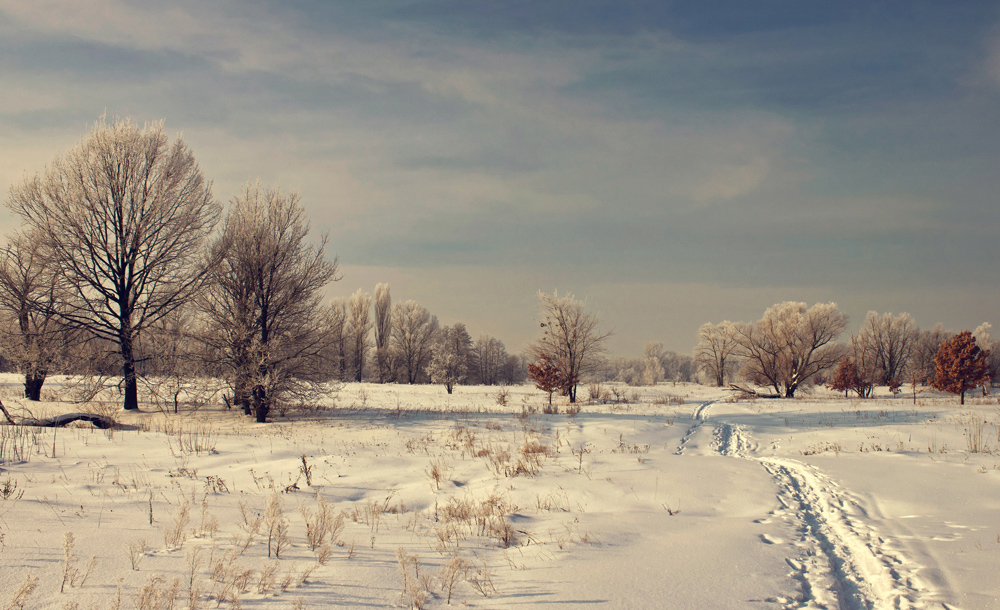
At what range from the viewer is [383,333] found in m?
67.6

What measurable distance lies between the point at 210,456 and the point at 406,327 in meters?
59.4

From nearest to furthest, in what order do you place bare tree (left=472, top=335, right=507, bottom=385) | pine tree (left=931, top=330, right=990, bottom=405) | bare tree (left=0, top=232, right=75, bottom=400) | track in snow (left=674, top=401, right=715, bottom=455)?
track in snow (left=674, top=401, right=715, bottom=455)
bare tree (left=0, top=232, right=75, bottom=400)
pine tree (left=931, top=330, right=990, bottom=405)
bare tree (left=472, top=335, right=507, bottom=385)

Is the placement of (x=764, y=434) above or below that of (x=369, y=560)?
below

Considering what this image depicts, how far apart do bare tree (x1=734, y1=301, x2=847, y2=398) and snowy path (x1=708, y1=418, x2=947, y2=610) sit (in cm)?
3865

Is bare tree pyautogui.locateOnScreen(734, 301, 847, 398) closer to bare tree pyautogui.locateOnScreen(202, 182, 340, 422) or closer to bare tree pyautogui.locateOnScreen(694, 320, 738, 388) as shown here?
bare tree pyautogui.locateOnScreen(694, 320, 738, 388)

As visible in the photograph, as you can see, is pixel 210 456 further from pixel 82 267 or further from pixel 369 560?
pixel 82 267

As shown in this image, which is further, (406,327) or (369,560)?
(406,327)

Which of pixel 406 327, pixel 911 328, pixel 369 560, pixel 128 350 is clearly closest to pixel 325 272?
pixel 128 350

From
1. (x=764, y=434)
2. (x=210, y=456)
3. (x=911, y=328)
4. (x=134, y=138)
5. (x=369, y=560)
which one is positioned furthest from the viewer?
(x=911, y=328)

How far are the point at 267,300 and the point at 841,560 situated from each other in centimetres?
1820

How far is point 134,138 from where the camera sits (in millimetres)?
18578

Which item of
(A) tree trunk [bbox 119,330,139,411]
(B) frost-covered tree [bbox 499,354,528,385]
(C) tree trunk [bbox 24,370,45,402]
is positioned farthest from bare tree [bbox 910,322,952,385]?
(C) tree trunk [bbox 24,370,45,402]

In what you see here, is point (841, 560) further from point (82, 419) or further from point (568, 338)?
point (568, 338)

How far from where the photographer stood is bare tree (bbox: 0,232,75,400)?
57.1ft
